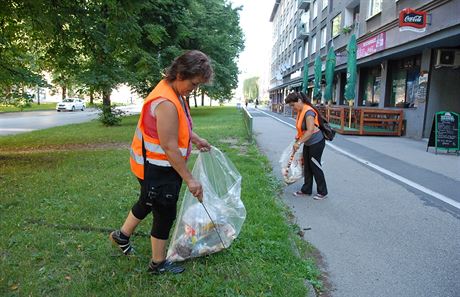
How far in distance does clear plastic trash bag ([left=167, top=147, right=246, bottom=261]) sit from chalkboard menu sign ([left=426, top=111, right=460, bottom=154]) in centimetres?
820

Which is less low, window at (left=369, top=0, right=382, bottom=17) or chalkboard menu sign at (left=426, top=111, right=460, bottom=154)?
window at (left=369, top=0, right=382, bottom=17)

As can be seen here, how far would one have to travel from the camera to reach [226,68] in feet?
89.7

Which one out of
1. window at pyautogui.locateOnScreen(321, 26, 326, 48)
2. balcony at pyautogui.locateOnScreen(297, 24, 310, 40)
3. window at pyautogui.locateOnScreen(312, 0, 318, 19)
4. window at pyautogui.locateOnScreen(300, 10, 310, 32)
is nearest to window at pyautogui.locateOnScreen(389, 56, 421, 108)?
window at pyautogui.locateOnScreen(321, 26, 326, 48)

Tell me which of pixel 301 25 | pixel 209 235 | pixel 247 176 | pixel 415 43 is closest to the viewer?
pixel 209 235

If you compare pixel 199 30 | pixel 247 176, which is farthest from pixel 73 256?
pixel 199 30

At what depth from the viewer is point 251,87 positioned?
125688mm

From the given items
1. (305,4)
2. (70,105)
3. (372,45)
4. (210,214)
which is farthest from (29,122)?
(305,4)

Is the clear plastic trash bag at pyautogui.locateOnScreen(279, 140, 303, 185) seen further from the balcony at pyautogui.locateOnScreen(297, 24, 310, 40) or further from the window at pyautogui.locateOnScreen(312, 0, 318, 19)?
the balcony at pyautogui.locateOnScreen(297, 24, 310, 40)

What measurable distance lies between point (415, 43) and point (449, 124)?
426 cm

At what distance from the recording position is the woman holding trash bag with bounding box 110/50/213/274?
8.79 ft

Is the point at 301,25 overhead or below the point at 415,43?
overhead

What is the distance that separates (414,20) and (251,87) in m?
115

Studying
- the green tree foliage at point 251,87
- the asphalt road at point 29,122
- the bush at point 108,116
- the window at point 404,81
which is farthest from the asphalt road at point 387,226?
the green tree foliage at point 251,87

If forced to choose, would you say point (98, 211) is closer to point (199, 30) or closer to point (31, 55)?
point (31, 55)
